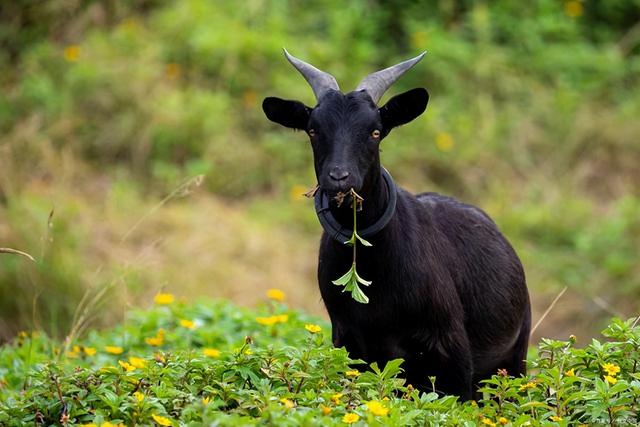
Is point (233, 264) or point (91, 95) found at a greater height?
point (91, 95)

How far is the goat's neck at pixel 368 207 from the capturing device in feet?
18.2

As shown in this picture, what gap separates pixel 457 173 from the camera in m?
12.5

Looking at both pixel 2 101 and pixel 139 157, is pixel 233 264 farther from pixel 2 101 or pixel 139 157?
pixel 2 101

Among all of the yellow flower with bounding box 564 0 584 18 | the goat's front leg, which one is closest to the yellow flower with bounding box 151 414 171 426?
the goat's front leg

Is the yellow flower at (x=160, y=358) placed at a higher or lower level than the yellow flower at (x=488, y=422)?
higher

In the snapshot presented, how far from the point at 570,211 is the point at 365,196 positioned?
696 cm

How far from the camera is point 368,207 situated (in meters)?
5.61

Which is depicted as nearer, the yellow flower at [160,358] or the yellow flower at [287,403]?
the yellow flower at [287,403]

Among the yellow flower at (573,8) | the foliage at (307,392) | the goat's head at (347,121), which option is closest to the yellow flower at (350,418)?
the foliage at (307,392)

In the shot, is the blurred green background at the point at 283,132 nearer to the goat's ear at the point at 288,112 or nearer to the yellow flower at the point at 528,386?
the goat's ear at the point at 288,112

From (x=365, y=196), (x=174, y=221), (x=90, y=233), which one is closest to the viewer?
(x=365, y=196)

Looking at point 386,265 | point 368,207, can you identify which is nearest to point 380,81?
point 368,207

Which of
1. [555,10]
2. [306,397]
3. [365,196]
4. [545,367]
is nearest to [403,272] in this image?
[365,196]

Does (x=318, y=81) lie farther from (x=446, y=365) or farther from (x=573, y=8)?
(x=573, y=8)
